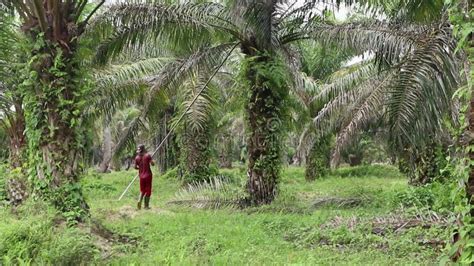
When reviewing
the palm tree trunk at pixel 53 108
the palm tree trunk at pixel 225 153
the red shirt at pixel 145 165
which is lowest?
the palm tree trunk at pixel 225 153

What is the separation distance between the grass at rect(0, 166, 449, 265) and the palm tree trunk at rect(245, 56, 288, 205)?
1.42 feet

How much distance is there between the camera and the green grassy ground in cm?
600

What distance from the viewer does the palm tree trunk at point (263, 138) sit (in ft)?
34.8

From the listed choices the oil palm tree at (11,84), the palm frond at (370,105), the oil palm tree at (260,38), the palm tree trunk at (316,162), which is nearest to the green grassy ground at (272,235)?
the oil palm tree at (260,38)

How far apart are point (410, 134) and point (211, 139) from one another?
→ 875 cm

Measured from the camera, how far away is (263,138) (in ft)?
34.9

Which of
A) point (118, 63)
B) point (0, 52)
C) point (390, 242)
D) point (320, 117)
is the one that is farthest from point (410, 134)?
point (118, 63)

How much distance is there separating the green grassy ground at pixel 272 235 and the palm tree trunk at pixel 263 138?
0.47 m

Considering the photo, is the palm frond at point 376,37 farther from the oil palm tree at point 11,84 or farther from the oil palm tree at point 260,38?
the oil palm tree at point 11,84

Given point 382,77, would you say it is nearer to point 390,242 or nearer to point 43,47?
point 390,242

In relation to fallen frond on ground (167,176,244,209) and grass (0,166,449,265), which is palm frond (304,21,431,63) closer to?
grass (0,166,449,265)

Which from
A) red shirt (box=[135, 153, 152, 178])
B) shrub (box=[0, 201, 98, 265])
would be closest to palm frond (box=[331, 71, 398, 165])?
red shirt (box=[135, 153, 152, 178])

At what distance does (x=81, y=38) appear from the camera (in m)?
8.28

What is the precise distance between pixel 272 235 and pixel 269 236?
0.38ft
